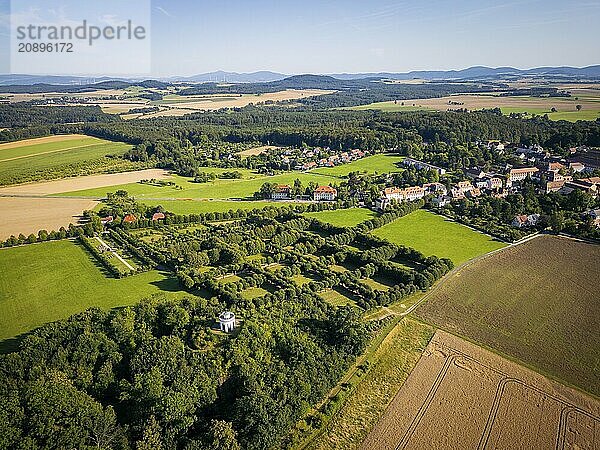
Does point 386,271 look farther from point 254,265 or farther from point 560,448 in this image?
A: point 560,448

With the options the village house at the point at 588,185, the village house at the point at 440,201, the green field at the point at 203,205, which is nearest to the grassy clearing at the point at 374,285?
the green field at the point at 203,205

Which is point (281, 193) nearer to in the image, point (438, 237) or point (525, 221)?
point (438, 237)

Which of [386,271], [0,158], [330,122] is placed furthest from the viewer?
[330,122]

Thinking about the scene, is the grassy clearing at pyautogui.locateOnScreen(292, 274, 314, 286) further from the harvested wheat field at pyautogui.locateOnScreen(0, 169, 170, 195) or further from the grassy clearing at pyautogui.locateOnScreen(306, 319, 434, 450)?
the harvested wheat field at pyautogui.locateOnScreen(0, 169, 170, 195)

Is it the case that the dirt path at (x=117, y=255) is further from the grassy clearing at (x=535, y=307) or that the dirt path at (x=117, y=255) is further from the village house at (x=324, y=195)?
the village house at (x=324, y=195)

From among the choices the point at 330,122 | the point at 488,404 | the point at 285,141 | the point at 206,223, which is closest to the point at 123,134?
the point at 285,141

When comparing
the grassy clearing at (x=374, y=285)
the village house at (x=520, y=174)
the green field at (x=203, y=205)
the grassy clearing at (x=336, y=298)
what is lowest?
the grassy clearing at (x=336, y=298)

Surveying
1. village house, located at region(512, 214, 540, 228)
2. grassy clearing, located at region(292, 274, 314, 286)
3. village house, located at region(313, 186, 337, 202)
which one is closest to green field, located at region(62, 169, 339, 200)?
village house, located at region(313, 186, 337, 202)
